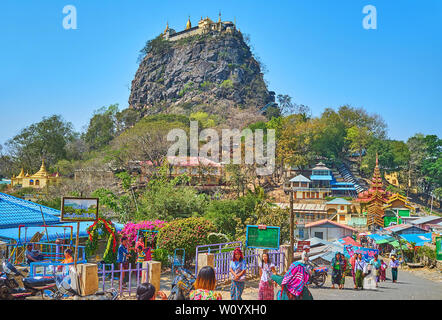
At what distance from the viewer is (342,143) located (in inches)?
2376

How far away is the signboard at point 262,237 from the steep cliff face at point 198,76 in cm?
6295

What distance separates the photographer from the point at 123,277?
34.3ft

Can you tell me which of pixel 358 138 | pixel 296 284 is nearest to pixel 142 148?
pixel 358 138

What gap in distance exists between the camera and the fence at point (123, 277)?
8.95 meters

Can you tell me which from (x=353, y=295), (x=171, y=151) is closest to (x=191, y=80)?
(x=171, y=151)

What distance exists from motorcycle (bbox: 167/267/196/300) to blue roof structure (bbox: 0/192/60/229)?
841 cm

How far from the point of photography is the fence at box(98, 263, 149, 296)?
8.95m

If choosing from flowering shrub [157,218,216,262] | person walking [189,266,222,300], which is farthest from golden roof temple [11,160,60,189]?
person walking [189,266,222,300]

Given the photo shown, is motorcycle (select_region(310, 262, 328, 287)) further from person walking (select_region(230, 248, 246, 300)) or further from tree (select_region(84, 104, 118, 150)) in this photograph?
tree (select_region(84, 104, 118, 150))

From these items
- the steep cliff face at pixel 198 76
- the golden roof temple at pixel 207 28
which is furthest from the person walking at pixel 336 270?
the golden roof temple at pixel 207 28

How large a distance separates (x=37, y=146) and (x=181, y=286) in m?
55.3

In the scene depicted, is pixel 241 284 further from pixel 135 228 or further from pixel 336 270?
pixel 135 228

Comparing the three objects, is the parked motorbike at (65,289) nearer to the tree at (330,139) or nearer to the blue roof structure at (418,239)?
the blue roof structure at (418,239)
